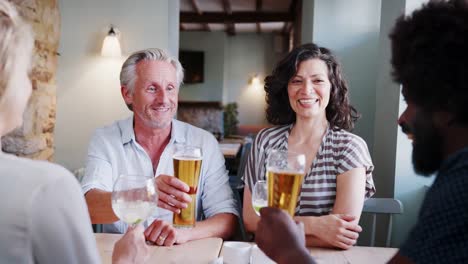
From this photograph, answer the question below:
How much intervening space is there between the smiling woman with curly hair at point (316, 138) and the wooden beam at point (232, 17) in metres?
6.20

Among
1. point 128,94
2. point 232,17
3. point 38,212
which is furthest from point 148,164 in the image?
point 232,17

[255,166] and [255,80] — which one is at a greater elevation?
[255,80]

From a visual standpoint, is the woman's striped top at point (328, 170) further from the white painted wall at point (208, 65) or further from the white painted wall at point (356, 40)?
the white painted wall at point (208, 65)

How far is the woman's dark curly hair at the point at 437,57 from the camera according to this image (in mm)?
699

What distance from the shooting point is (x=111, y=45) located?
10.5ft

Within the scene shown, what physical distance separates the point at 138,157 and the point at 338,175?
0.88 m

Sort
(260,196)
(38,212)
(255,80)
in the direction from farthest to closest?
(255,80) < (260,196) < (38,212)

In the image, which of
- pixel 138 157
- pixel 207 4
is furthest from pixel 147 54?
pixel 207 4

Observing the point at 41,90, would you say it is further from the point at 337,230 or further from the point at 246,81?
the point at 246,81

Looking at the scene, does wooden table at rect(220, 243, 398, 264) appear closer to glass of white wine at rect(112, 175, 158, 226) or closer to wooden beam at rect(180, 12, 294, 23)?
glass of white wine at rect(112, 175, 158, 226)

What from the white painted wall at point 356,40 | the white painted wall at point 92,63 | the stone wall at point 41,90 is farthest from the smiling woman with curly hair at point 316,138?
the white painted wall at point 92,63

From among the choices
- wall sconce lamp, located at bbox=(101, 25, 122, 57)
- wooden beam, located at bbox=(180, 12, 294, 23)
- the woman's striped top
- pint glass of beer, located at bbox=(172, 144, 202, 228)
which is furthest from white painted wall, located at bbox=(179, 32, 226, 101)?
pint glass of beer, located at bbox=(172, 144, 202, 228)

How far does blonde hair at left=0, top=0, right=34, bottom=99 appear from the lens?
2.19 ft

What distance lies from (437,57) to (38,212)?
0.73 meters
